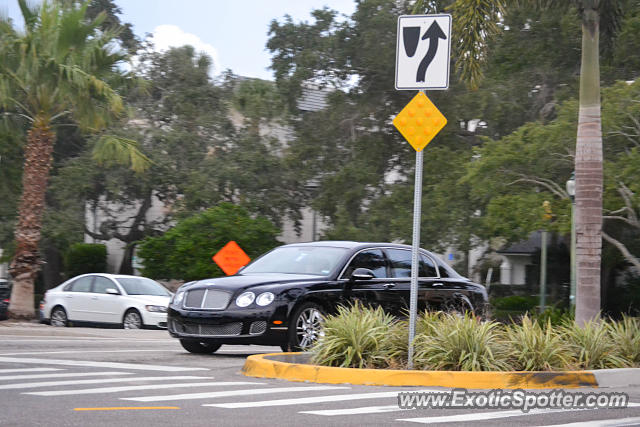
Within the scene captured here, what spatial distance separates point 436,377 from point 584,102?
9.75 metres

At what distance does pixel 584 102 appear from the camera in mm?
18219

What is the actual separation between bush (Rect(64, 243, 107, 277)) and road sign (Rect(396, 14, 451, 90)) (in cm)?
3739

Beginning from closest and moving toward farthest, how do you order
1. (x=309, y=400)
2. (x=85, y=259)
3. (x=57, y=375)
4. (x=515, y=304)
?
(x=309, y=400) < (x=57, y=375) < (x=515, y=304) < (x=85, y=259)

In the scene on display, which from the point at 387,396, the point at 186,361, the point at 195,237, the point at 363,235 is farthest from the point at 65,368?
the point at 363,235

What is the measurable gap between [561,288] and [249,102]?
15.9m

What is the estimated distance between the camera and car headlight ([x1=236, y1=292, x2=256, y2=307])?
12.8 m

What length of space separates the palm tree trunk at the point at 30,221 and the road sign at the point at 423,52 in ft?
50.9

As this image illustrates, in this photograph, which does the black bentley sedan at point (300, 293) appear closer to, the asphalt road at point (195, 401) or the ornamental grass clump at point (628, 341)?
the asphalt road at point (195, 401)

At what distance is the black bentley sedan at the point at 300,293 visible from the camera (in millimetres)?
12781

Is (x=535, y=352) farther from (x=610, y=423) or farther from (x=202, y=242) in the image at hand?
(x=202, y=242)

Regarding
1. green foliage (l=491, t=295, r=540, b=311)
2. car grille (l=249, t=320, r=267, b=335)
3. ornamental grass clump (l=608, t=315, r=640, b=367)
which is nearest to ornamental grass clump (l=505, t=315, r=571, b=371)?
ornamental grass clump (l=608, t=315, r=640, b=367)

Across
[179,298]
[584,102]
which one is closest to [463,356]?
[179,298]

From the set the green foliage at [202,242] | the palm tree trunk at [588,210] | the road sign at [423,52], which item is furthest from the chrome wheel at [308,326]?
the green foliage at [202,242]

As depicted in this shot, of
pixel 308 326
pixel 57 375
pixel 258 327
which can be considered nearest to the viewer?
pixel 57 375
